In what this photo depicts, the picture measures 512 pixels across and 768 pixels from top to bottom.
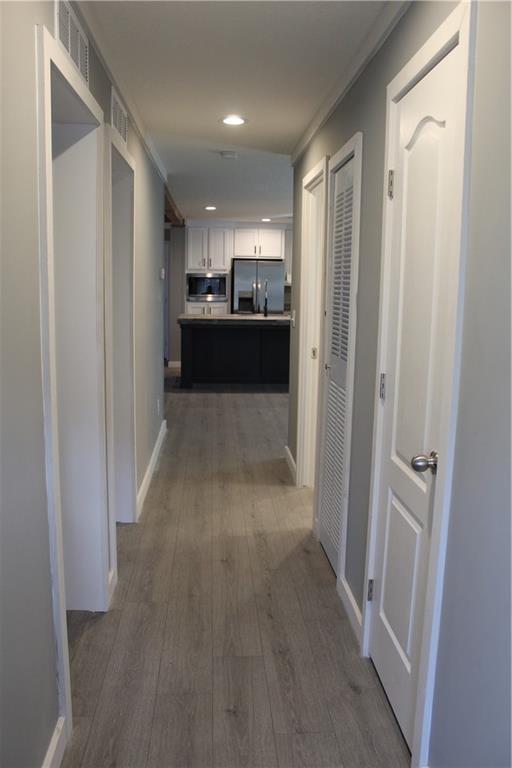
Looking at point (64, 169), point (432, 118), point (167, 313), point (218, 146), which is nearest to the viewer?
point (432, 118)

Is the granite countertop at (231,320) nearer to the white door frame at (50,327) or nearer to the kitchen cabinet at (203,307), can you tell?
the kitchen cabinet at (203,307)

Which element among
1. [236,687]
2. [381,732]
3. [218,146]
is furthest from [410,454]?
[218,146]

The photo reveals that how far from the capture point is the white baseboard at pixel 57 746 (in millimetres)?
1823

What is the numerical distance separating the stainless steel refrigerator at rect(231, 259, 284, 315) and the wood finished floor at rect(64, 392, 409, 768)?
21.4ft

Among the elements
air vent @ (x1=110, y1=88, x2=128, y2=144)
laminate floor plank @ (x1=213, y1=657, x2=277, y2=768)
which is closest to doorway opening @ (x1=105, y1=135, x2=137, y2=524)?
air vent @ (x1=110, y1=88, x2=128, y2=144)

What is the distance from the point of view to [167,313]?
11.0 meters

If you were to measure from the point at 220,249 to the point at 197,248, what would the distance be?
0.37 meters

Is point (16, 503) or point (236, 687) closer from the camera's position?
point (16, 503)

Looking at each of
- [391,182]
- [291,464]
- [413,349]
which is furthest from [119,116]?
[291,464]

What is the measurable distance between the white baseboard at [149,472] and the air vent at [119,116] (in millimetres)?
2120

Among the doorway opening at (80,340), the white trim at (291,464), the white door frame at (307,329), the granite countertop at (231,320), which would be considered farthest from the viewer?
the granite countertop at (231,320)

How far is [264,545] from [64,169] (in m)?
2.21

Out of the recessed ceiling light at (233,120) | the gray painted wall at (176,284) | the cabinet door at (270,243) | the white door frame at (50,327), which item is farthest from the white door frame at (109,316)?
the gray painted wall at (176,284)

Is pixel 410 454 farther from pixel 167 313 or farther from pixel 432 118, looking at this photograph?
pixel 167 313
